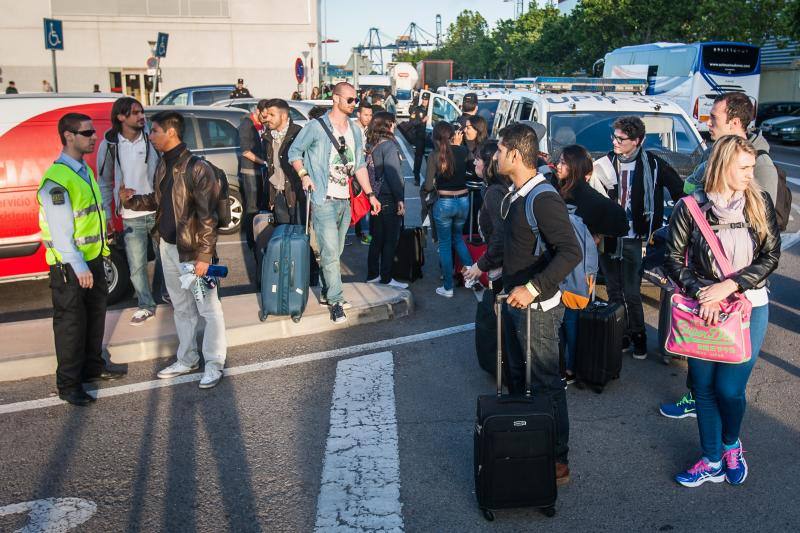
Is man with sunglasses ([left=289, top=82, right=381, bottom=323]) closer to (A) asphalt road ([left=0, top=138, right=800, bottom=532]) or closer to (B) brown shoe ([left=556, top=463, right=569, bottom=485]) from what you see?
(A) asphalt road ([left=0, top=138, right=800, bottom=532])

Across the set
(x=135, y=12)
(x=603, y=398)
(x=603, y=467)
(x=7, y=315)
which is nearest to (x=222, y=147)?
(x=7, y=315)

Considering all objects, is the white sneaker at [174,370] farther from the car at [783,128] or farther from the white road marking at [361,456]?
the car at [783,128]

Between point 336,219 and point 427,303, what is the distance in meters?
1.41

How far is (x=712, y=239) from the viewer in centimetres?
378

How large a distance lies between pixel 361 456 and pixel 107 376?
89.9 inches

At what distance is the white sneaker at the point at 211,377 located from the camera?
212 inches

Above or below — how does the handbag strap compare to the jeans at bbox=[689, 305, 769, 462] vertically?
above

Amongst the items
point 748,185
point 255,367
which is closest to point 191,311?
point 255,367

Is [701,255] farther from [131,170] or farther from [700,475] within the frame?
[131,170]

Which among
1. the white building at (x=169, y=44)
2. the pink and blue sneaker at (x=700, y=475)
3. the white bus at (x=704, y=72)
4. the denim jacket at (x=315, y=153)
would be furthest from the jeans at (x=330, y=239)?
the white building at (x=169, y=44)

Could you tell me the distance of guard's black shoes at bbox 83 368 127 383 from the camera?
18.2ft

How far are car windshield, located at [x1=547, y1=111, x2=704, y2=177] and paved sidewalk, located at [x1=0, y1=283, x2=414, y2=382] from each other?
10.1ft

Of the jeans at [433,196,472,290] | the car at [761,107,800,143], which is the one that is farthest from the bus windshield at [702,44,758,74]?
the jeans at [433,196,472,290]

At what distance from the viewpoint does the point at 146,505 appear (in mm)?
3893
